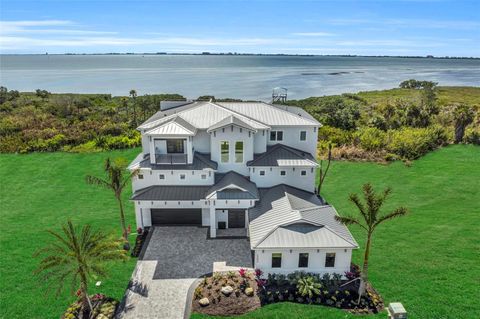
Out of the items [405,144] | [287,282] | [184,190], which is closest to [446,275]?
[287,282]

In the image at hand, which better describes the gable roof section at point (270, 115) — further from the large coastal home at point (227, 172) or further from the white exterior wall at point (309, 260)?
the white exterior wall at point (309, 260)

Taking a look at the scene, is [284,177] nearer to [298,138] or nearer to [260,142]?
[260,142]

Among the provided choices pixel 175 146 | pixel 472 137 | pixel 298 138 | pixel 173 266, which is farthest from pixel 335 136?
pixel 173 266

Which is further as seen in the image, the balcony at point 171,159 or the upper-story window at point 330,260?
the balcony at point 171,159

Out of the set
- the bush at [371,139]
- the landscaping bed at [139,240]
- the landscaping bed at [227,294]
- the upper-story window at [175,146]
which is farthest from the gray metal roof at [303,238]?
the bush at [371,139]

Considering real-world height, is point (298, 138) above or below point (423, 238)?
above

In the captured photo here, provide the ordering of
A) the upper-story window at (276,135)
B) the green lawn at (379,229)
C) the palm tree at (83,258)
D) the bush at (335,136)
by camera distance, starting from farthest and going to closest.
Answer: the bush at (335,136) < the upper-story window at (276,135) < the green lawn at (379,229) < the palm tree at (83,258)
